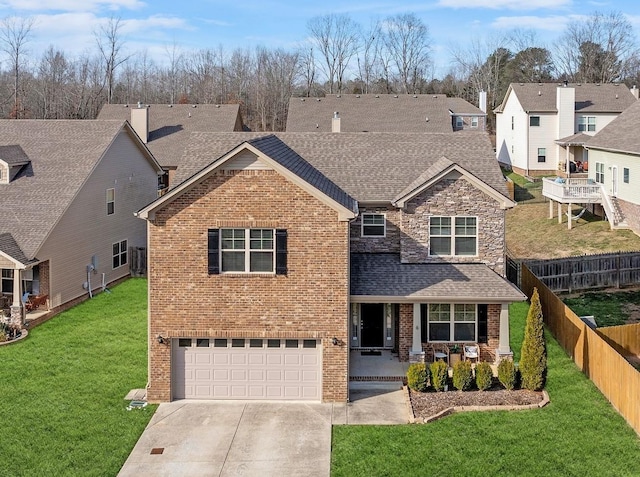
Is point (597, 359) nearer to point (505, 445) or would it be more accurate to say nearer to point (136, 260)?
point (505, 445)

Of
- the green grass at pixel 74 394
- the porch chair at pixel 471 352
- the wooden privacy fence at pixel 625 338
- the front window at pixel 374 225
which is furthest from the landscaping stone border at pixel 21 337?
the wooden privacy fence at pixel 625 338

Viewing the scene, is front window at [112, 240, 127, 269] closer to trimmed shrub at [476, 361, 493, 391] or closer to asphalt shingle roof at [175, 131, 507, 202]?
asphalt shingle roof at [175, 131, 507, 202]

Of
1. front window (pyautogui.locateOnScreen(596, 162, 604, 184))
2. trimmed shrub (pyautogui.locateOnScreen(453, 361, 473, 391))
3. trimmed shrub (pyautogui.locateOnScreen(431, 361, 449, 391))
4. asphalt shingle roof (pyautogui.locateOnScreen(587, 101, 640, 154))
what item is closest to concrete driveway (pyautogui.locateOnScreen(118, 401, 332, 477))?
trimmed shrub (pyautogui.locateOnScreen(431, 361, 449, 391))

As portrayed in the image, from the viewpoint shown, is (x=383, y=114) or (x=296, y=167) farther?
(x=383, y=114)

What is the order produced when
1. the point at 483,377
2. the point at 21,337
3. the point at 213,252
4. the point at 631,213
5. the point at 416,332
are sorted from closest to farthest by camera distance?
the point at 213,252 < the point at 483,377 < the point at 416,332 < the point at 21,337 < the point at 631,213

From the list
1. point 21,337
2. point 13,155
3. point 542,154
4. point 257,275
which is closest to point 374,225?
point 257,275
